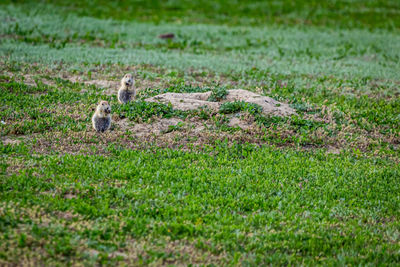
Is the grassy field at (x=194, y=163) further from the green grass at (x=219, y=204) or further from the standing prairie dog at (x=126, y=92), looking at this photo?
the standing prairie dog at (x=126, y=92)

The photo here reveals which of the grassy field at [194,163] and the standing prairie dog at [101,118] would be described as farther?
the standing prairie dog at [101,118]

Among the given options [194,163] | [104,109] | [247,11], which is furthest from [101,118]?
[247,11]

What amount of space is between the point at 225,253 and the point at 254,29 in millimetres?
22697

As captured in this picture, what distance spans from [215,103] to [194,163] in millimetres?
3016

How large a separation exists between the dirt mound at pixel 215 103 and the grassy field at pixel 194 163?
31 cm

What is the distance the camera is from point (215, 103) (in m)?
11.6

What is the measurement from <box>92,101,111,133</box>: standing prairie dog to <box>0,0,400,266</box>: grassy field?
8.0 inches

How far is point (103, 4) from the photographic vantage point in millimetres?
34125

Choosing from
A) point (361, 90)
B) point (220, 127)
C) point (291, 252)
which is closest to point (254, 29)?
point (361, 90)

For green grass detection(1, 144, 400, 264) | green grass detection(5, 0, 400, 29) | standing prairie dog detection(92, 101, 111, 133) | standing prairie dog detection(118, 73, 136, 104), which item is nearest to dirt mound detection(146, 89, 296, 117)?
standing prairie dog detection(118, 73, 136, 104)

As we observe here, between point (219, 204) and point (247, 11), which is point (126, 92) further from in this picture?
point (247, 11)

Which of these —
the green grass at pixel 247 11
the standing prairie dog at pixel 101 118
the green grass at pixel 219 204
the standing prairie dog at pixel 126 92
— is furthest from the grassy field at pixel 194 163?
the green grass at pixel 247 11

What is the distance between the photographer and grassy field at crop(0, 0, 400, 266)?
6324mm

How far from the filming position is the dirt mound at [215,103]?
1137 centimetres
